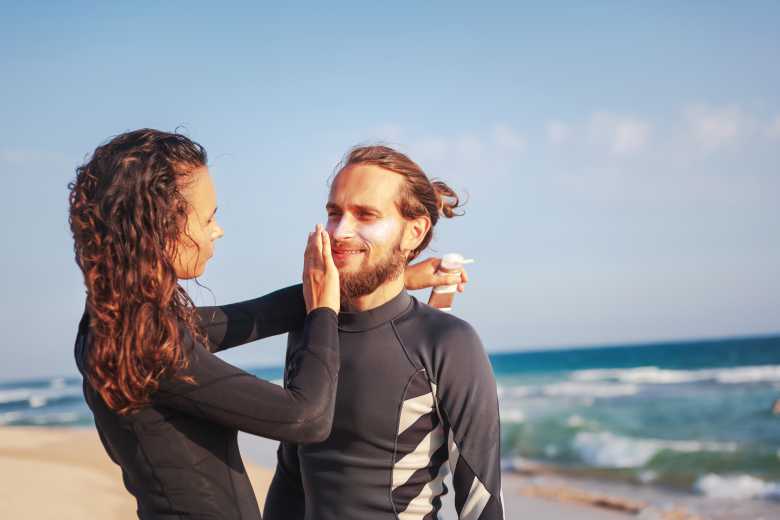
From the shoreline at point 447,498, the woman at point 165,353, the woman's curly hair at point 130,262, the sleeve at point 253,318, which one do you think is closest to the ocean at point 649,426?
the shoreline at point 447,498

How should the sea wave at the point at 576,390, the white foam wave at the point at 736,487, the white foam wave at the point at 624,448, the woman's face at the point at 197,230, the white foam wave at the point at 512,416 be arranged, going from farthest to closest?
the sea wave at the point at 576,390, the white foam wave at the point at 512,416, the white foam wave at the point at 624,448, the white foam wave at the point at 736,487, the woman's face at the point at 197,230

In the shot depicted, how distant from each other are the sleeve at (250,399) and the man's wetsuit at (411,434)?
0.61m

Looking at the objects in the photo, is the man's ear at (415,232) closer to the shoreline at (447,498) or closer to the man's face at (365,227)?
the man's face at (365,227)

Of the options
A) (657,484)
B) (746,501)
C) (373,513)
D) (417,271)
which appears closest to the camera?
(373,513)

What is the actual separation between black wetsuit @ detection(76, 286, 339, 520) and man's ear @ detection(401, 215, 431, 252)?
81cm

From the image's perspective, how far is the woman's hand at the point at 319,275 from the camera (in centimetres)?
248

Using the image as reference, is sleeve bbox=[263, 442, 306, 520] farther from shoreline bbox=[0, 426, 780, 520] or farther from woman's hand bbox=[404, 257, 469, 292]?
shoreline bbox=[0, 426, 780, 520]

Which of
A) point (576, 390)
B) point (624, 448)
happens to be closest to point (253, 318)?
point (624, 448)

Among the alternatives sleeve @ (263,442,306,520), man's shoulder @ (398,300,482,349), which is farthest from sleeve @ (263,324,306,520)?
A: man's shoulder @ (398,300,482,349)

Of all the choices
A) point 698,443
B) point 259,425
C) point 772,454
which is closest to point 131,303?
point 259,425

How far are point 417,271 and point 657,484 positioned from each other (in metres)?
10.1

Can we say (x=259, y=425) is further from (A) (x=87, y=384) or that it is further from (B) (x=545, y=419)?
(B) (x=545, y=419)

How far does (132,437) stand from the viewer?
2295mm

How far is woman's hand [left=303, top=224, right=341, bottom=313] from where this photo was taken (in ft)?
8.14
